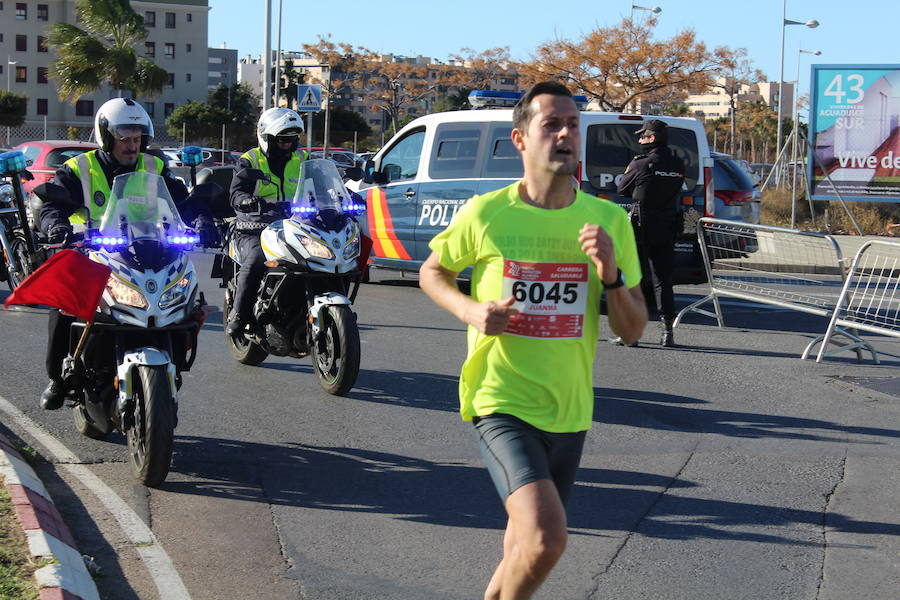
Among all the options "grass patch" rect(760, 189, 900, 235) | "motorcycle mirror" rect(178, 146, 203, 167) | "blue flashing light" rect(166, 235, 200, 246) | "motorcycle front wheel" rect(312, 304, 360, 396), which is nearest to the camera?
"blue flashing light" rect(166, 235, 200, 246)


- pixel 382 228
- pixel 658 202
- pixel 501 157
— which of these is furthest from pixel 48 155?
pixel 658 202

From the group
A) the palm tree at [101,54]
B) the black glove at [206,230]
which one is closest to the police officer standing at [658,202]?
the black glove at [206,230]

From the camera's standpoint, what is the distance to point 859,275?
10375 millimetres

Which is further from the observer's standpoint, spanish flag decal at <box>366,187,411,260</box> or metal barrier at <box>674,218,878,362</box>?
spanish flag decal at <box>366,187,411,260</box>

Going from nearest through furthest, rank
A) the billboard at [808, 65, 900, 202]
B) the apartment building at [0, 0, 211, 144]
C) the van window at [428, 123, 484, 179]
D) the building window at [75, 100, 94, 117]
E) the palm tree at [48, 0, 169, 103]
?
1. the van window at [428, 123, 484, 179]
2. the billboard at [808, 65, 900, 202]
3. the palm tree at [48, 0, 169, 103]
4. the apartment building at [0, 0, 211, 144]
5. the building window at [75, 100, 94, 117]

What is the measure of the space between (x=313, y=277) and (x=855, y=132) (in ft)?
58.2

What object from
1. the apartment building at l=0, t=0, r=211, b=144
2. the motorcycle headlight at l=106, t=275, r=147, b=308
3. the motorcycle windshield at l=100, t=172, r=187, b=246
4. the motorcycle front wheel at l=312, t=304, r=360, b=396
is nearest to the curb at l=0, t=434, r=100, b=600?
the motorcycle headlight at l=106, t=275, r=147, b=308

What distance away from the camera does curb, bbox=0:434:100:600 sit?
421 centimetres

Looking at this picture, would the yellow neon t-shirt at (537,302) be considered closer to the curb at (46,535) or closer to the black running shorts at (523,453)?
the black running shorts at (523,453)

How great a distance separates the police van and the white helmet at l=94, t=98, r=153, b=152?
17.9 ft

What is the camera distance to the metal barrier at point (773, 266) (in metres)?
10.7

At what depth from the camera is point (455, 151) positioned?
13.6 metres

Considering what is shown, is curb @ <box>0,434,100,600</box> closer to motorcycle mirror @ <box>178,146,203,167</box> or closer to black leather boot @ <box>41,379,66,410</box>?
→ black leather boot @ <box>41,379,66,410</box>

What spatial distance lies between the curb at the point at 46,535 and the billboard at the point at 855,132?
19.8 m
